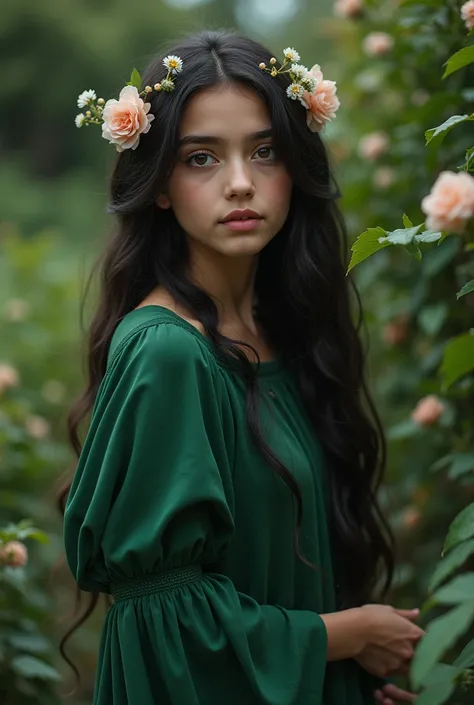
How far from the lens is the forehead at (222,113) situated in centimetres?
186

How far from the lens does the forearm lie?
6.24 feet

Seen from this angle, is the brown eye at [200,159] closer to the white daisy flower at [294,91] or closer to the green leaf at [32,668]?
the white daisy flower at [294,91]

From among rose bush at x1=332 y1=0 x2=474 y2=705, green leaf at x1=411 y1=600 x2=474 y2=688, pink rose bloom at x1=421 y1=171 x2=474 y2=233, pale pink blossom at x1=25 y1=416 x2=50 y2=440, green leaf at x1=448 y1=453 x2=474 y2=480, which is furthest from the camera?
pale pink blossom at x1=25 y1=416 x2=50 y2=440

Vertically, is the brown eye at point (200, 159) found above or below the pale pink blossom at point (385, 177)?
below

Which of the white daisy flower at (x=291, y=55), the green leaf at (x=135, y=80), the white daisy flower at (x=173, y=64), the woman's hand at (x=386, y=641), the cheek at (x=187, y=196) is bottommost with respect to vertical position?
the woman's hand at (x=386, y=641)

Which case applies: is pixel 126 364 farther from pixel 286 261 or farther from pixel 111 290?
pixel 286 261

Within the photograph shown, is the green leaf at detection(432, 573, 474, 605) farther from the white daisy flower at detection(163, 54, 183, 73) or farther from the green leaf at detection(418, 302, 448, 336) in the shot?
the green leaf at detection(418, 302, 448, 336)

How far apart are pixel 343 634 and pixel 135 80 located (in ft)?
3.76

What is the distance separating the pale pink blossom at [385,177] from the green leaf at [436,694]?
194 cm

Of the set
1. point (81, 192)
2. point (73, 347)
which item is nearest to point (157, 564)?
point (73, 347)

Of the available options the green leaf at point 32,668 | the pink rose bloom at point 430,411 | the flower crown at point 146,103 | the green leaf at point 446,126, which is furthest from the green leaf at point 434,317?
the green leaf at point 32,668

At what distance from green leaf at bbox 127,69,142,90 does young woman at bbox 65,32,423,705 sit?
1.6 inches

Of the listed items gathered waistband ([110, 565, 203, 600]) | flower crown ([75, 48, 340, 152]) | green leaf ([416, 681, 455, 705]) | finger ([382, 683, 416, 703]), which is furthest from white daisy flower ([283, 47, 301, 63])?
finger ([382, 683, 416, 703])

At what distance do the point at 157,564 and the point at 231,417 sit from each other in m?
0.31
